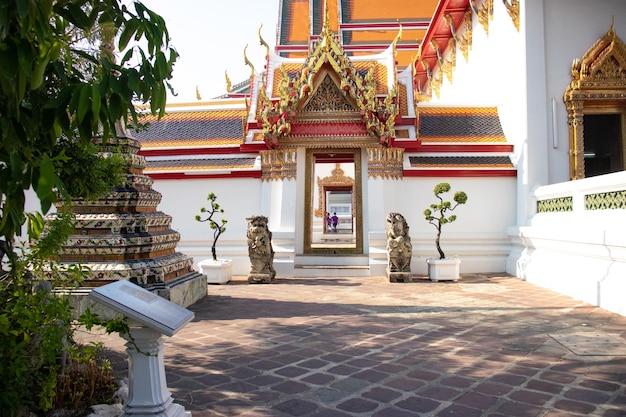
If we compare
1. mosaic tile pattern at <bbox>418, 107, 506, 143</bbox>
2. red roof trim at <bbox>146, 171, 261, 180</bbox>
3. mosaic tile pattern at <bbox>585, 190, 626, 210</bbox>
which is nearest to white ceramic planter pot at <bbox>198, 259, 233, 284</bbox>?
red roof trim at <bbox>146, 171, 261, 180</bbox>

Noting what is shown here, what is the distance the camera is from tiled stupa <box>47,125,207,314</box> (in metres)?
5.18

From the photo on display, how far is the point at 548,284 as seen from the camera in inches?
283

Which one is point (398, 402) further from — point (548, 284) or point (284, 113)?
point (284, 113)

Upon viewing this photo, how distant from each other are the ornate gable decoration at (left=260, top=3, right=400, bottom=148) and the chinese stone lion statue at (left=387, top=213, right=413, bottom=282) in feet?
5.85

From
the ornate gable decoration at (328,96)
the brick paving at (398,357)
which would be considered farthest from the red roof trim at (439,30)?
the brick paving at (398,357)

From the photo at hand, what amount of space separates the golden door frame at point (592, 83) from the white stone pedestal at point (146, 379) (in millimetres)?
7677

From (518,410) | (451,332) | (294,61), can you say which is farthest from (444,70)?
(518,410)

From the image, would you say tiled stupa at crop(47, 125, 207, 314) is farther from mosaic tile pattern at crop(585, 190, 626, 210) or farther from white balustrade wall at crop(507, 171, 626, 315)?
mosaic tile pattern at crop(585, 190, 626, 210)

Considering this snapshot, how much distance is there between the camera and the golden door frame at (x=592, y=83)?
807cm

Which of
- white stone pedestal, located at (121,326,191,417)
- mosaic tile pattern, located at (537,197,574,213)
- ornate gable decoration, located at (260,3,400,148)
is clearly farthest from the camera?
ornate gable decoration, located at (260,3,400,148)

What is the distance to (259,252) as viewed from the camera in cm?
809

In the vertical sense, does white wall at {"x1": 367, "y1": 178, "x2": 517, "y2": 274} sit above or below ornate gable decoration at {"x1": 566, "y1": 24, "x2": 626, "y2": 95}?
below

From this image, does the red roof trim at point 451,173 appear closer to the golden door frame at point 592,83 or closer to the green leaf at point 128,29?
the golden door frame at point 592,83

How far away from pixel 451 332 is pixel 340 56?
622 cm
